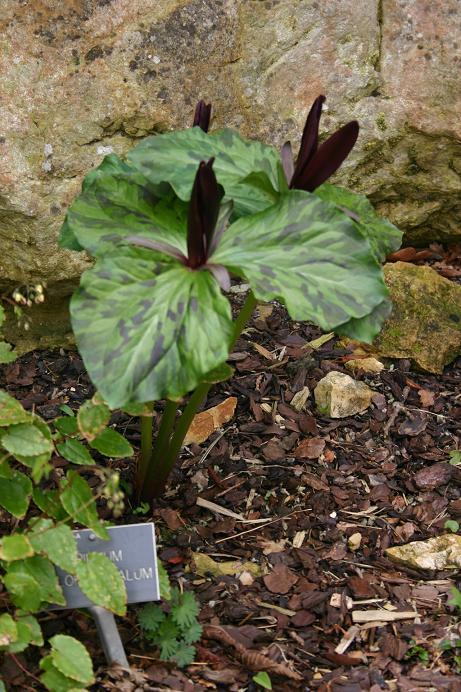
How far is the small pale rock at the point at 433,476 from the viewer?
261 cm

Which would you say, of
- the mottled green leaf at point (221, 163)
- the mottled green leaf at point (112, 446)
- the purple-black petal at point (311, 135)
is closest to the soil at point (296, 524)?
→ the mottled green leaf at point (112, 446)

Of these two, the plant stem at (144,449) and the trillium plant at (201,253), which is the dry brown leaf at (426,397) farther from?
the plant stem at (144,449)

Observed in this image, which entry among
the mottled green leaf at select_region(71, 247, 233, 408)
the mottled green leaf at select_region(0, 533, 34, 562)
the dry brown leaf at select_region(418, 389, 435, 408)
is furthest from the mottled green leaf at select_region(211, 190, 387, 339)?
the dry brown leaf at select_region(418, 389, 435, 408)

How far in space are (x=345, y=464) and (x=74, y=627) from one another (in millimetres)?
987

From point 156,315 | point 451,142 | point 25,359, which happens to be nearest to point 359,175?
point 451,142

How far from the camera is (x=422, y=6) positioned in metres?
3.10

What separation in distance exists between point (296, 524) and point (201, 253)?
93 cm

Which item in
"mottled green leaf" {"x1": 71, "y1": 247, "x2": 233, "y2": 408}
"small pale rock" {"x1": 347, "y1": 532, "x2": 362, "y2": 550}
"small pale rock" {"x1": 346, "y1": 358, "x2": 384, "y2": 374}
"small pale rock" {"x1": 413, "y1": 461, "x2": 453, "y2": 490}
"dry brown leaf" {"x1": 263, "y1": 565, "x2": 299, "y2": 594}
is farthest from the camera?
"small pale rock" {"x1": 346, "y1": 358, "x2": 384, "y2": 374}

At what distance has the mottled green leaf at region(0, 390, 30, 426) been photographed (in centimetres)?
186

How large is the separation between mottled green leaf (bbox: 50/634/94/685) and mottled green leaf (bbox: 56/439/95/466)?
0.39 meters

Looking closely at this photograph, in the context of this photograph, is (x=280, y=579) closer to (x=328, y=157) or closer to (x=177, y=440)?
(x=177, y=440)

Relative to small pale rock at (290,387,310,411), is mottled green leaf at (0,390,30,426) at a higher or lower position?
higher

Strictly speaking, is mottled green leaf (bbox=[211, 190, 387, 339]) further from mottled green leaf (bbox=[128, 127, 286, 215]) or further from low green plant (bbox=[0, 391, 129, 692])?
low green plant (bbox=[0, 391, 129, 692])

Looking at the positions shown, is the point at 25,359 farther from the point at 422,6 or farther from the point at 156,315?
the point at 422,6
